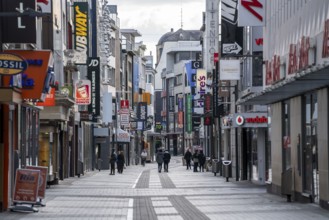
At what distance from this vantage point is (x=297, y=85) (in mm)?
26062

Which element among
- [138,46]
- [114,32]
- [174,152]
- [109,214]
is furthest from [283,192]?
[174,152]

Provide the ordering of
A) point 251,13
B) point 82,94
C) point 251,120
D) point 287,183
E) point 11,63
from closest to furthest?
point 11,63
point 287,183
point 251,13
point 251,120
point 82,94

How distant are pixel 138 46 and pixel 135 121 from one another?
29342mm

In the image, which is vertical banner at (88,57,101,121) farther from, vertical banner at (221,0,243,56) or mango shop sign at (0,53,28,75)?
mango shop sign at (0,53,28,75)

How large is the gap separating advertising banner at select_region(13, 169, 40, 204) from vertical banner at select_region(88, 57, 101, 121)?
38.5 m

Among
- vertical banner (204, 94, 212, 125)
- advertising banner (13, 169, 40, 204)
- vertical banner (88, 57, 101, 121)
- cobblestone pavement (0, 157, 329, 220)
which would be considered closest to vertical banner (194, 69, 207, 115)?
vertical banner (204, 94, 212, 125)

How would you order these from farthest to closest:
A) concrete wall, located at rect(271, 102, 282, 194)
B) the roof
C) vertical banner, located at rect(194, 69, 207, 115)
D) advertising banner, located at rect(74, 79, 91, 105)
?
the roof < vertical banner, located at rect(194, 69, 207, 115) < advertising banner, located at rect(74, 79, 91, 105) < concrete wall, located at rect(271, 102, 282, 194)

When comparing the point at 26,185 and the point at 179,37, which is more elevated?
the point at 179,37

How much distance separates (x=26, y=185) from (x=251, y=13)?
12.1 m

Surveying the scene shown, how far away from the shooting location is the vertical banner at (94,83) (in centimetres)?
6488

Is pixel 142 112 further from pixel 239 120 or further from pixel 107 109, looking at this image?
pixel 239 120

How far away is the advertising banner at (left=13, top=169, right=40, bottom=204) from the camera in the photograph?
84.7 ft

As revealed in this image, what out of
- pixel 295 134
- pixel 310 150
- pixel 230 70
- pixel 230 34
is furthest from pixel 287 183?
pixel 230 70

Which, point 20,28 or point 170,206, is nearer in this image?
point 20,28
